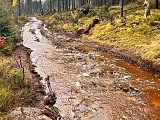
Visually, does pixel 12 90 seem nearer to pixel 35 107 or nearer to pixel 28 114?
pixel 35 107

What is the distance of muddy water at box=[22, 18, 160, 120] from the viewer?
37.1 ft

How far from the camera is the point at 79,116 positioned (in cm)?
1079

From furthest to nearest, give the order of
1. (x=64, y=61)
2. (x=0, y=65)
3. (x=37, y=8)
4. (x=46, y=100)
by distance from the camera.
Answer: (x=37, y=8), (x=64, y=61), (x=0, y=65), (x=46, y=100)

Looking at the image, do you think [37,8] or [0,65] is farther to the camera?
[37,8]

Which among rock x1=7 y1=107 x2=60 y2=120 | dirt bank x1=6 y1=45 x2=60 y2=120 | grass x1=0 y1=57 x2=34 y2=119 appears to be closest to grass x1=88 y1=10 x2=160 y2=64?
dirt bank x1=6 y1=45 x2=60 y2=120

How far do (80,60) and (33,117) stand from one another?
12.7 meters

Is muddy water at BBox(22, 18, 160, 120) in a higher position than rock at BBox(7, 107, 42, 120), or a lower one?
lower

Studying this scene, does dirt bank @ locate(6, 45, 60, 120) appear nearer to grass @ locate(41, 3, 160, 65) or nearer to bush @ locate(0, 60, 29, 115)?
bush @ locate(0, 60, 29, 115)

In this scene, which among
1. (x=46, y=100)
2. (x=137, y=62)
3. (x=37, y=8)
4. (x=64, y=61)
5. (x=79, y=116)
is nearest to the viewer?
(x=79, y=116)

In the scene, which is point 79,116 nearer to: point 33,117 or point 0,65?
point 33,117

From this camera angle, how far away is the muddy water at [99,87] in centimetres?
1130

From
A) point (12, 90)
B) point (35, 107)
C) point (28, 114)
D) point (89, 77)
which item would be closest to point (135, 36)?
point (89, 77)

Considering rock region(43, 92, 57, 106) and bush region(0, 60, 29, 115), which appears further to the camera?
rock region(43, 92, 57, 106)

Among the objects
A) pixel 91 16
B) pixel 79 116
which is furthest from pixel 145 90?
pixel 91 16
